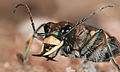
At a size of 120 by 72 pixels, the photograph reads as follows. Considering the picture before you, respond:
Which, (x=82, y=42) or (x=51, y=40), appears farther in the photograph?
(x=82, y=42)

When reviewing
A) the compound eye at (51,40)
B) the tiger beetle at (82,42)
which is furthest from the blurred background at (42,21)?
the compound eye at (51,40)

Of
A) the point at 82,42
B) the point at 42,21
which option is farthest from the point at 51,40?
the point at 42,21

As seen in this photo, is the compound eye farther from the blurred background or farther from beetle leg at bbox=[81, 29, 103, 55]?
the blurred background

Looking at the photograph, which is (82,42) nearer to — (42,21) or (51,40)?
(51,40)

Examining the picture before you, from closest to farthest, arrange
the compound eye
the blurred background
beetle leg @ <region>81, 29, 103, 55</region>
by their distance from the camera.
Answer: the compound eye
beetle leg @ <region>81, 29, 103, 55</region>
the blurred background

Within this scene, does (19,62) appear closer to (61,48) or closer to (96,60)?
(61,48)

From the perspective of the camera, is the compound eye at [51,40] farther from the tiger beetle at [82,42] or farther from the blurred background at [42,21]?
the blurred background at [42,21]

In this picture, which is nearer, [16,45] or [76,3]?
[16,45]

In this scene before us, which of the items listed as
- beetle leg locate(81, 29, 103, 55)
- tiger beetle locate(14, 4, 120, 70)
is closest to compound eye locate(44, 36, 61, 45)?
tiger beetle locate(14, 4, 120, 70)

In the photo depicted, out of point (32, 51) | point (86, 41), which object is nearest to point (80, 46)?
point (86, 41)
